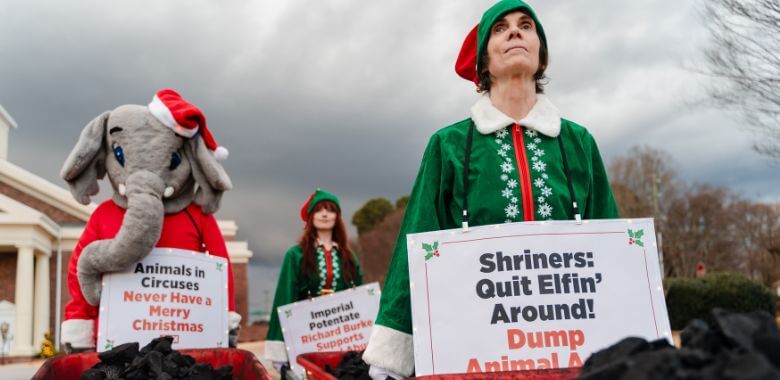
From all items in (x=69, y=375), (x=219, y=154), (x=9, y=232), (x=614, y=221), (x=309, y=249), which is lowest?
(x=69, y=375)

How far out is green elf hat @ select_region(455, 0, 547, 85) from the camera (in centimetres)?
258

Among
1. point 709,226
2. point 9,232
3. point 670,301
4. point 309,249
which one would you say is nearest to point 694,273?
point 709,226

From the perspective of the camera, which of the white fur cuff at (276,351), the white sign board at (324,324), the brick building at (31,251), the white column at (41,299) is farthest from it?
the white column at (41,299)

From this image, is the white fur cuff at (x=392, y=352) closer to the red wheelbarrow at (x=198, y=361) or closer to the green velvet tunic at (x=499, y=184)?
the green velvet tunic at (x=499, y=184)

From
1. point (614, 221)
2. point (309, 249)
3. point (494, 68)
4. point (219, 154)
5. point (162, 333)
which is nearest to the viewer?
point (614, 221)

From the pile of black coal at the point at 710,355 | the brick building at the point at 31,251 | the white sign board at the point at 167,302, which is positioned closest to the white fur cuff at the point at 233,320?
the white sign board at the point at 167,302

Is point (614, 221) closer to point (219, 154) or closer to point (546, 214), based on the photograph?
point (546, 214)

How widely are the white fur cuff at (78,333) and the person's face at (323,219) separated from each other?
9.05ft

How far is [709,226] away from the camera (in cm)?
3769

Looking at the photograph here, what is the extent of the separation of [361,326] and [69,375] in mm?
3165

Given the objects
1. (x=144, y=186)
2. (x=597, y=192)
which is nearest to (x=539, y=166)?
(x=597, y=192)

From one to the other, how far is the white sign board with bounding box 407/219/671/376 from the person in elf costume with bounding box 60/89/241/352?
2236mm

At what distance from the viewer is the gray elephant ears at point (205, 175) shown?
438 cm

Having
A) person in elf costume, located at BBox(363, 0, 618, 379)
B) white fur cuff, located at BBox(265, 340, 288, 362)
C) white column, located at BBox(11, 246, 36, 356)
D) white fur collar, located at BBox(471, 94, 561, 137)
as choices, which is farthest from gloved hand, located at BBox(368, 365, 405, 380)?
white column, located at BBox(11, 246, 36, 356)
